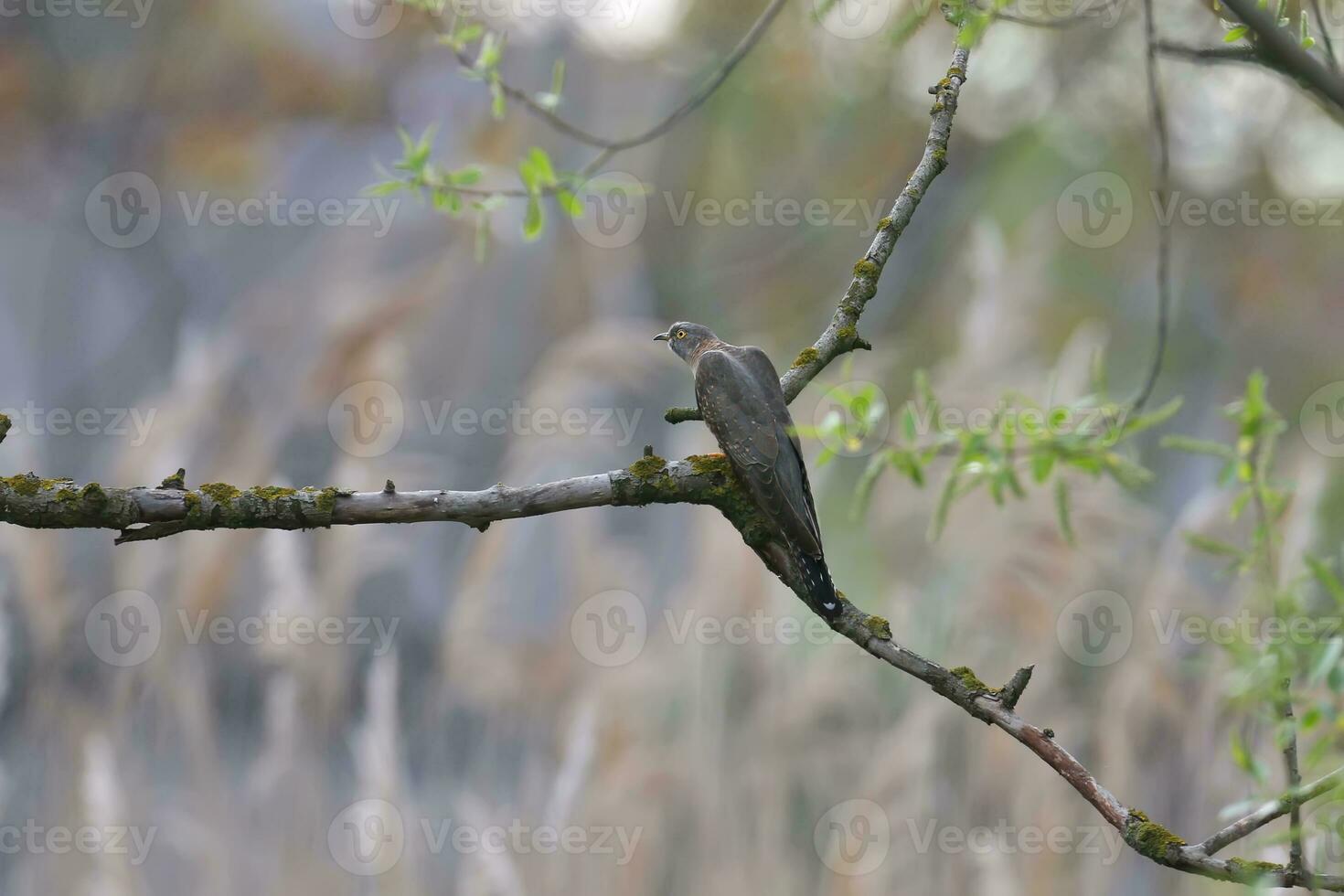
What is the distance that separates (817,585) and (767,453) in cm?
27

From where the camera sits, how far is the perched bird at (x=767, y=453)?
1.85m

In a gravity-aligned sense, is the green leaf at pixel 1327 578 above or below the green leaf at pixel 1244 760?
above

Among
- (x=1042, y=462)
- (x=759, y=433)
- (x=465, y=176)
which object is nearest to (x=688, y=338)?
(x=465, y=176)

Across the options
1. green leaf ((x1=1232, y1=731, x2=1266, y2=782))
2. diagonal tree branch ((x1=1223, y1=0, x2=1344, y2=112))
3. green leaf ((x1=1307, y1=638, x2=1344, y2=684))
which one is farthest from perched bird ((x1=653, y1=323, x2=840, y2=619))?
diagonal tree branch ((x1=1223, y1=0, x2=1344, y2=112))

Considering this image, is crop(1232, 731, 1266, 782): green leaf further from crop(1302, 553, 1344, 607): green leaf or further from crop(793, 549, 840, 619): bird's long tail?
crop(793, 549, 840, 619): bird's long tail

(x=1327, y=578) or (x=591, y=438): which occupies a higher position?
(x=591, y=438)

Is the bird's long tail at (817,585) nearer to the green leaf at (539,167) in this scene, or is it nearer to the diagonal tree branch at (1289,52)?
the green leaf at (539,167)

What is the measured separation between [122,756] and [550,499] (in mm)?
4251

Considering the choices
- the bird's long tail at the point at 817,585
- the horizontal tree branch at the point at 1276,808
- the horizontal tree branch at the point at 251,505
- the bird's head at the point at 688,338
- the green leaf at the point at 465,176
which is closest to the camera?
the horizontal tree branch at the point at 1276,808

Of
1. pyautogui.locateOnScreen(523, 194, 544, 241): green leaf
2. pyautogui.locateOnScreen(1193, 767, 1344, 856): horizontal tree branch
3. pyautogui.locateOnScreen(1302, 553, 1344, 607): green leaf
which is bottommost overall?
pyautogui.locateOnScreen(1193, 767, 1344, 856): horizontal tree branch

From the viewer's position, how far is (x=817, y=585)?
1.79 metres

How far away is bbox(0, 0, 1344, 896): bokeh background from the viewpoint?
487cm

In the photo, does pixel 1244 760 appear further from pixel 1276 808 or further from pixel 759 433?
pixel 759 433

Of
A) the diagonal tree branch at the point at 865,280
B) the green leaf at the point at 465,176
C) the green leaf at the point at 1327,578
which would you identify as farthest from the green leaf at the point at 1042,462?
the green leaf at the point at 465,176
